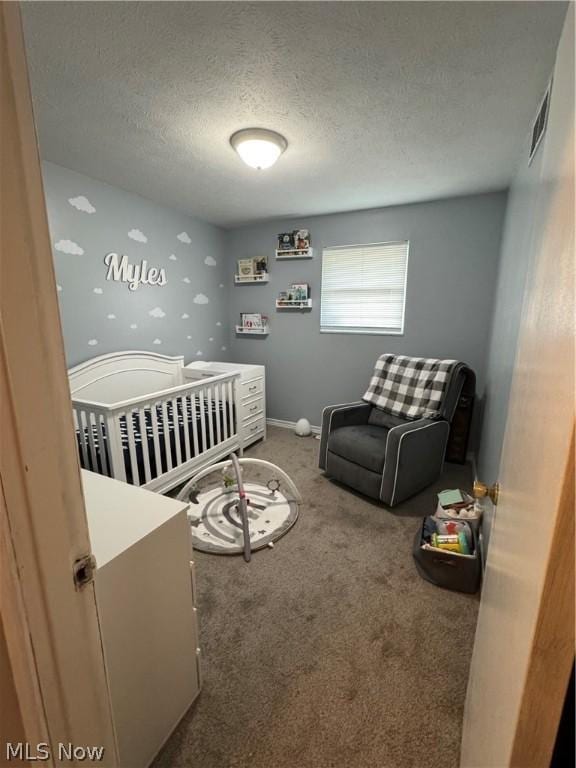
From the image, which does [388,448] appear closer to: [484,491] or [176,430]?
[484,491]

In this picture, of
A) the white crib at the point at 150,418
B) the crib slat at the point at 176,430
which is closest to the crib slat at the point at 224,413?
the white crib at the point at 150,418

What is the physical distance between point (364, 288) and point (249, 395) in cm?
158

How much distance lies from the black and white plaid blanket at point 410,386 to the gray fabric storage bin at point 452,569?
3.53ft

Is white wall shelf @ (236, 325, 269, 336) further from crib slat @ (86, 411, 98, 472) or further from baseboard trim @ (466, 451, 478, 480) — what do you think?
baseboard trim @ (466, 451, 478, 480)

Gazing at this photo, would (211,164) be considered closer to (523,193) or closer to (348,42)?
(348,42)

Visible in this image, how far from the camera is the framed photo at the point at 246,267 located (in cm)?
376

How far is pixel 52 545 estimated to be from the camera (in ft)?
1.69

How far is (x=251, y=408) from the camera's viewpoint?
3.36 meters

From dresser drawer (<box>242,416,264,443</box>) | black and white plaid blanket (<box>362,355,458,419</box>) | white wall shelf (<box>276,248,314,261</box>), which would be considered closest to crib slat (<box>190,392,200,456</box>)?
dresser drawer (<box>242,416,264,443</box>)

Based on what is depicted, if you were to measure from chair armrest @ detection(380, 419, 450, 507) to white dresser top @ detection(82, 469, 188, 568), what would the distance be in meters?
1.51

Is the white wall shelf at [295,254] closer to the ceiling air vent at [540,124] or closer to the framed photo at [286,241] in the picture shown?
the framed photo at [286,241]

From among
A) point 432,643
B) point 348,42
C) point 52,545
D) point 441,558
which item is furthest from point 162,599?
point 348,42

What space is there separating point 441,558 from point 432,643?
0.36 meters

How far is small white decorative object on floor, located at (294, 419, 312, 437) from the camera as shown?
3.69 meters
